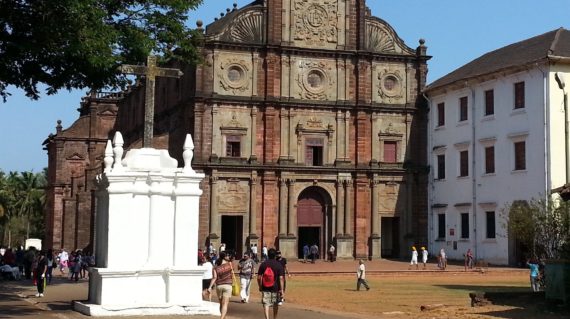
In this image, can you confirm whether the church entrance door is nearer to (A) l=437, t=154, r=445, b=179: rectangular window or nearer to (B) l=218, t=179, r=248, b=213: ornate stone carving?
(B) l=218, t=179, r=248, b=213: ornate stone carving

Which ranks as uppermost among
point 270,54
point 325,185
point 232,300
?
point 270,54

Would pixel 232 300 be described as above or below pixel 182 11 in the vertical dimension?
below

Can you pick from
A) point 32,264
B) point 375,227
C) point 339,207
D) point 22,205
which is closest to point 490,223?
point 375,227

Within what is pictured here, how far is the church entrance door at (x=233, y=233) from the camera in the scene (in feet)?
154

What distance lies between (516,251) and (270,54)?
17.5m

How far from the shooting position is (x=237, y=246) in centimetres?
4744

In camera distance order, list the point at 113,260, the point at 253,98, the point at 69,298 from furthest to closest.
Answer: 1. the point at 253,98
2. the point at 69,298
3. the point at 113,260

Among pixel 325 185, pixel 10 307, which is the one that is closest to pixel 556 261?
pixel 10 307

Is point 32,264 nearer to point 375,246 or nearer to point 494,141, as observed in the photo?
point 375,246

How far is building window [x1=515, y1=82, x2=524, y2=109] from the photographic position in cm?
4184

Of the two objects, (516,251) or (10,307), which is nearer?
(10,307)

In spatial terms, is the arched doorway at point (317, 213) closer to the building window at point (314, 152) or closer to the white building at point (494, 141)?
the building window at point (314, 152)

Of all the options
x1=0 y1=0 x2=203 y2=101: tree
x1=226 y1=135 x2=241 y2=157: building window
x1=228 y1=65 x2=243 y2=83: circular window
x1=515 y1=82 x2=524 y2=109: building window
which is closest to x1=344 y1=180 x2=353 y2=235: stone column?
x1=226 y1=135 x2=241 y2=157: building window

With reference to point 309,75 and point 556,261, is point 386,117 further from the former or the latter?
point 556,261
